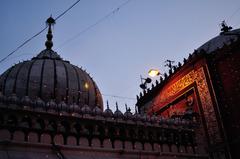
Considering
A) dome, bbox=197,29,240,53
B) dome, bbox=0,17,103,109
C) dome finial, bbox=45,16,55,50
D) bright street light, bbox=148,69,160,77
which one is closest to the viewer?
dome, bbox=0,17,103,109

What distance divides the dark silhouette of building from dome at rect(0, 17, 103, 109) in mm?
33

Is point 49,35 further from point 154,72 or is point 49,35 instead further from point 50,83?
point 154,72

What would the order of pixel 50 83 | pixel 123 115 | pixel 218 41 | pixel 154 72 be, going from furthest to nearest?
pixel 154 72 < pixel 218 41 < pixel 50 83 < pixel 123 115

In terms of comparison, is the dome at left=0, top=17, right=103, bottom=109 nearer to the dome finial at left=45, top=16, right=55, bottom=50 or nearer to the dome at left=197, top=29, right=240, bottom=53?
the dome finial at left=45, top=16, right=55, bottom=50

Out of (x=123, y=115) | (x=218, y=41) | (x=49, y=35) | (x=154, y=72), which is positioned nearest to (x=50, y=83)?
(x=123, y=115)

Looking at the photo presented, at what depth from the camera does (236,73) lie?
8.70 m

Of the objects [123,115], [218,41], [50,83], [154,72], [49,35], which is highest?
[49,35]

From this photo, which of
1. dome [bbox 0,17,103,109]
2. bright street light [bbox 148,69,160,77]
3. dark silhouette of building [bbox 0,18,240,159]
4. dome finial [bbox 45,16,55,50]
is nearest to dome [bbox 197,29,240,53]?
dark silhouette of building [bbox 0,18,240,159]

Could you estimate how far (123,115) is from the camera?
26.9 ft

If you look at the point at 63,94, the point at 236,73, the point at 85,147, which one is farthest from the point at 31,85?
the point at 236,73

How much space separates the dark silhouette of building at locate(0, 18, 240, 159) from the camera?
270 inches

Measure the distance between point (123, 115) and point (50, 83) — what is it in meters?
3.85

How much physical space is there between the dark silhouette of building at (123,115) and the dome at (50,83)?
33mm

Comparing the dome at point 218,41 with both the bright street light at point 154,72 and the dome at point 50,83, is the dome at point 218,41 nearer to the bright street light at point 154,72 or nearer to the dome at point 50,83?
the bright street light at point 154,72
